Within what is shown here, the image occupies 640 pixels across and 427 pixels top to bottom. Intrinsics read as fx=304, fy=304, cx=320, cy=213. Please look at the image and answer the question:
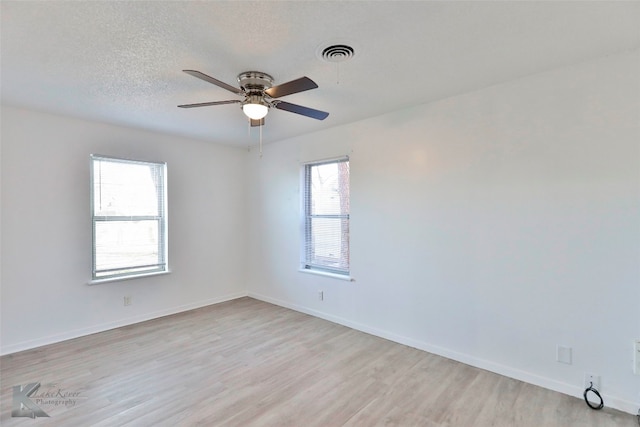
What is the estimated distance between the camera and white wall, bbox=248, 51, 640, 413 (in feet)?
7.12

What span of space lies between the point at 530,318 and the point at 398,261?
1248 mm

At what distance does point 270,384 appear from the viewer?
2.53 meters

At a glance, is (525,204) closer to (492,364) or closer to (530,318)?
(530,318)

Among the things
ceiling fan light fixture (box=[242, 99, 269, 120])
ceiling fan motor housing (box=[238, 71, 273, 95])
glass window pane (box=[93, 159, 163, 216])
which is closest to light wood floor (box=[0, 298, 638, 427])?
glass window pane (box=[93, 159, 163, 216])

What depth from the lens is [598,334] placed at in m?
2.23

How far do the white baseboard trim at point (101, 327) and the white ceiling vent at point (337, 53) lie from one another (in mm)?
3902

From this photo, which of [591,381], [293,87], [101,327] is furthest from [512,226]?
[101,327]

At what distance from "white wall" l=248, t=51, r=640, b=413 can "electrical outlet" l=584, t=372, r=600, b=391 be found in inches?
1.4

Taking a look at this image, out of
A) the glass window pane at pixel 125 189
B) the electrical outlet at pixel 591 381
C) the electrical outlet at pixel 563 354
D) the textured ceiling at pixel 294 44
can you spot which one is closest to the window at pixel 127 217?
the glass window pane at pixel 125 189

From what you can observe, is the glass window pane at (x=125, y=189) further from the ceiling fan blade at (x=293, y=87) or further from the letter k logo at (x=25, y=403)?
the ceiling fan blade at (x=293, y=87)

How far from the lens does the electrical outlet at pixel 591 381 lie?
2.23 meters

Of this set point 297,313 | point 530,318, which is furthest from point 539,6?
point 297,313

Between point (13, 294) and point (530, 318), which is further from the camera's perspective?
point (13, 294)

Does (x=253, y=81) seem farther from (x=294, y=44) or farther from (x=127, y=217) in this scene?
(x=127, y=217)
